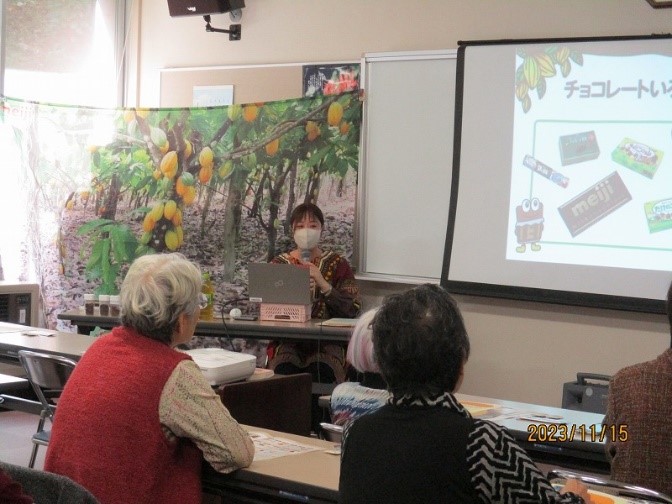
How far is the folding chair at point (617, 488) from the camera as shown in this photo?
1.96 m

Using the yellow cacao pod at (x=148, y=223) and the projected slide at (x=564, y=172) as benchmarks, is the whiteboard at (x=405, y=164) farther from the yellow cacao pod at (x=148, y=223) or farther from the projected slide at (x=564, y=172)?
the yellow cacao pod at (x=148, y=223)

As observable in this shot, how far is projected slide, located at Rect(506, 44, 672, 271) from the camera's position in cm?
452

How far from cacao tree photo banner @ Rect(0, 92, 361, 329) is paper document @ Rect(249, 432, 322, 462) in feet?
10.2

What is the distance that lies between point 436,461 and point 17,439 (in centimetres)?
423

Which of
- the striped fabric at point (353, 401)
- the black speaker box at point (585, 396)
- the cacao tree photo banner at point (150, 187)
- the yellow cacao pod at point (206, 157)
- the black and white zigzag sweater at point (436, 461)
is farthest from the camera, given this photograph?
the yellow cacao pod at point (206, 157)

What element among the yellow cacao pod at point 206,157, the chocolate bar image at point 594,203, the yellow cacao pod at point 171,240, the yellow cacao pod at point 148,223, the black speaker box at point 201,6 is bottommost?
the yellow cacao pod at point 171,240

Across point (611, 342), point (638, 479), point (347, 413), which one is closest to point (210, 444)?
point (347, 413)

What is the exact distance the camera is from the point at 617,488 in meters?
2.03

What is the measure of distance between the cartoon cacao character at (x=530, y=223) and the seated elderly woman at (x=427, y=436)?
3185mm

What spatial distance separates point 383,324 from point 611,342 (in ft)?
11.0

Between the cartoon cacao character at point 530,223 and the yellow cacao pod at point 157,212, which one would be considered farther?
the yellow cacao pod at point 157,212

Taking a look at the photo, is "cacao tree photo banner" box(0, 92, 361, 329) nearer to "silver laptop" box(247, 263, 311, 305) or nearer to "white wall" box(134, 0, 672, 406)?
"white wall" box(134, 0, 672, 406)

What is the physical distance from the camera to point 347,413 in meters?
2.82

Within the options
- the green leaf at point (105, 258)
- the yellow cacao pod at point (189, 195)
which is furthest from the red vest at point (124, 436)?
the green leaf at point (105, 258)
